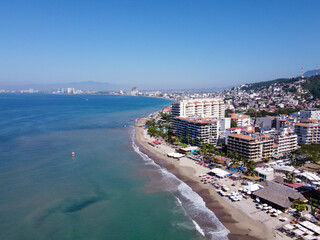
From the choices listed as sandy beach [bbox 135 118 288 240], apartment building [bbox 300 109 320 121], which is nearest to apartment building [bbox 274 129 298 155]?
sandy beach [bbox 135 118 288 240]

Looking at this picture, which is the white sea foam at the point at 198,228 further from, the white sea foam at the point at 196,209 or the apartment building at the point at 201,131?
the apartment building at the point at 201,131

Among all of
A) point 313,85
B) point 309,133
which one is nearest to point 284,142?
point 309,133

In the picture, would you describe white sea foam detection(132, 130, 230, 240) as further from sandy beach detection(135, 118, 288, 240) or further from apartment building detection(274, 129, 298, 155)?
apartment building detection(274, 129, 298, 155)

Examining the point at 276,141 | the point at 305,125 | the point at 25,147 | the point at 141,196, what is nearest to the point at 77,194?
the point at 141,196

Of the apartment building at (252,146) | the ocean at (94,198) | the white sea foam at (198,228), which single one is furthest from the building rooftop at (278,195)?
the apartment building at (252,146)

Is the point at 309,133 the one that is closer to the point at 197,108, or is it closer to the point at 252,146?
the point at 252,146

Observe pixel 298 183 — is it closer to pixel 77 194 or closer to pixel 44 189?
pixel 77 194
